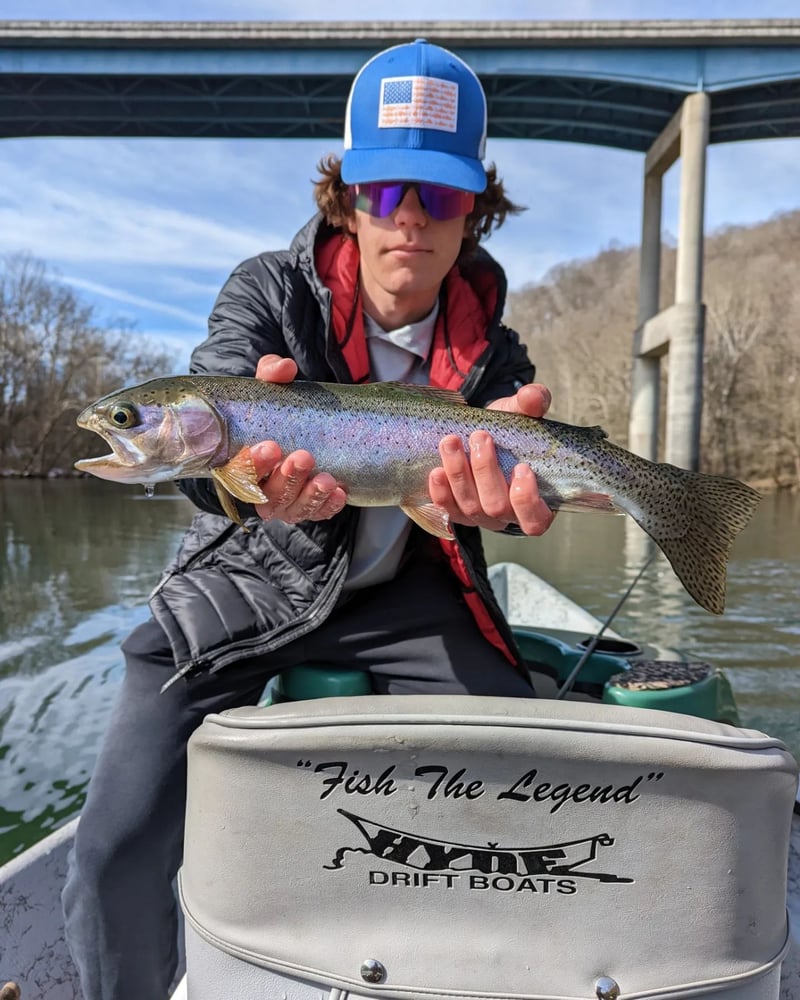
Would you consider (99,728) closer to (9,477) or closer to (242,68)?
(242,68)

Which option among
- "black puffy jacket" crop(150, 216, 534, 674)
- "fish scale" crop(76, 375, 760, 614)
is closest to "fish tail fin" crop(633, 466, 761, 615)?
"fish scale" crop(76, 375, 760, 614)

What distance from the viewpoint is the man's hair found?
105 inches

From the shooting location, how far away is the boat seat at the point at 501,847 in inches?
50.4

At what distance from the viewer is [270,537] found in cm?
241

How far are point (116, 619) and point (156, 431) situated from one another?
24.0ft

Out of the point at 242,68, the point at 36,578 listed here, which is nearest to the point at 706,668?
the point at 36,578

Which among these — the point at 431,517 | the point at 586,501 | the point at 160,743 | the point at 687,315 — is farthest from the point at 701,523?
the point at 687,315

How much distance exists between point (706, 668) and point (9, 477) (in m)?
47.0

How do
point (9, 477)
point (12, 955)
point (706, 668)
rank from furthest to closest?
point (9, 477)
point (706, 668)
point (12, 955)

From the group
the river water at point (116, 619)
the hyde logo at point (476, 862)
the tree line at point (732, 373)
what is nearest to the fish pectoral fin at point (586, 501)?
the hyde logo at point (476, 862)

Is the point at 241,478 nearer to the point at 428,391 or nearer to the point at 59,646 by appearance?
the point at 428,391

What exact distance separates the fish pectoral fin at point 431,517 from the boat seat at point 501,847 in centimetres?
89

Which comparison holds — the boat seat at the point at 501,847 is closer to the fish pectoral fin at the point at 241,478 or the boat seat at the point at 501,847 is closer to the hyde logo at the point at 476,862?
the hyde logo at the point at 476,862

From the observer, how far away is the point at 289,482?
81.3 inches
